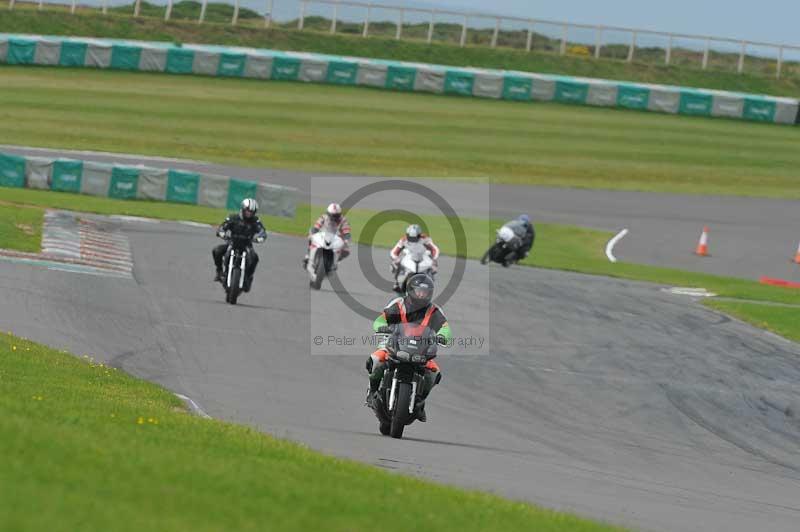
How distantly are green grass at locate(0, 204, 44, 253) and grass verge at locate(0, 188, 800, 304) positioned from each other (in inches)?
142

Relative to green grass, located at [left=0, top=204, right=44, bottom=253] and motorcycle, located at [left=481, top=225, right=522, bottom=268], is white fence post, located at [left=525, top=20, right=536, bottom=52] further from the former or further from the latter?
green grass, located at [left=0, top=204, right=44, bottom=253]

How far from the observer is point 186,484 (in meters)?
8.85

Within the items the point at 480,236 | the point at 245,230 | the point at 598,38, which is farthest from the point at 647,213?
the point at 598,38

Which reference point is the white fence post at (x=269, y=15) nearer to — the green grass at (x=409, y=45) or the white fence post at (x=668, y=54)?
the green grass at (x=409, y=45)

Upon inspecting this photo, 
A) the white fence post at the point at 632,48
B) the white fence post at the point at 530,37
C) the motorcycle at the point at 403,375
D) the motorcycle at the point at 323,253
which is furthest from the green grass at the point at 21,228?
the white fence post at the point at 632,48

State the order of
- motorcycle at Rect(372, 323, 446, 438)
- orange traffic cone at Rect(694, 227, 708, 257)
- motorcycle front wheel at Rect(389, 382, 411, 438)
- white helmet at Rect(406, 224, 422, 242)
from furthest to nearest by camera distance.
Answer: orange traffic cone at Rect(694, 227, 708, 257)
white helmet at Rect(406, 224, 422, 242)
motorcycle front wheel at Rect(389, 382, 411, 438)
motorcycle at Rect(372, 323, 446, 438)

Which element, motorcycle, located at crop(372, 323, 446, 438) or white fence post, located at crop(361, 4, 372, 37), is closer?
motorcycle, located at crop(372, 323, 446, 438)

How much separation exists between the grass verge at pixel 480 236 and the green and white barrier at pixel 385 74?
58.2 ft

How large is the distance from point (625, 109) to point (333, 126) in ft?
48.3

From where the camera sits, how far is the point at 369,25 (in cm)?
7331

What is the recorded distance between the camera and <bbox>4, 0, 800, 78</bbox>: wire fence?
71188 millimetres

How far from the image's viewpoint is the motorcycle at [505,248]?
1363 inches

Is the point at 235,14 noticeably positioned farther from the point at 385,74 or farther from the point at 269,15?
the point at 385,74

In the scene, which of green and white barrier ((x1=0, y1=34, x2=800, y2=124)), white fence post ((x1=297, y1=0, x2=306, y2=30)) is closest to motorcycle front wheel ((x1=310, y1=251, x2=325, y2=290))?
green and white barrier ((x1=0, y1=34, x2=800, y2=124))
